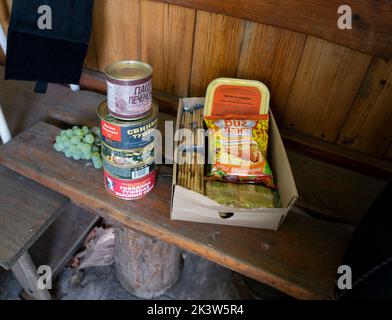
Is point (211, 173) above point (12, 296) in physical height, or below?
above

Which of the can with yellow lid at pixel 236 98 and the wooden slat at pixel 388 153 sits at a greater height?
the can with yellow lid at pixel 236 98

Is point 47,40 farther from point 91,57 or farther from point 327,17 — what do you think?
point 327,17

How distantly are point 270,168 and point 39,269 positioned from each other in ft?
3.12

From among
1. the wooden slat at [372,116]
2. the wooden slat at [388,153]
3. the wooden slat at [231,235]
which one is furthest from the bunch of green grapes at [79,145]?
the wooden slat at [388,153]

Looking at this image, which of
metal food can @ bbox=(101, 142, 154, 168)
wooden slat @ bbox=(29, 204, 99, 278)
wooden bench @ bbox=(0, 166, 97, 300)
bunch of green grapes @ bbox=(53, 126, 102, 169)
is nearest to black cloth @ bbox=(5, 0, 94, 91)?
bunch of green grapes @ bbox=(53, 126, 102, 169)

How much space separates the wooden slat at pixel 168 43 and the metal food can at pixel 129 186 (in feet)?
1.40

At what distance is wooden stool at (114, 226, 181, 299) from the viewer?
3.43 feet

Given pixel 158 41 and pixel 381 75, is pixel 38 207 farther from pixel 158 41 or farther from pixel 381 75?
pixel 381 75

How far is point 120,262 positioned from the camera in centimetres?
120

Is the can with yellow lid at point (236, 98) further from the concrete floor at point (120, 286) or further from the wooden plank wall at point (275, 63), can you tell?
the concrete floor at point (120, 286)

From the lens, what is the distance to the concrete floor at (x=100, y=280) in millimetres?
1160

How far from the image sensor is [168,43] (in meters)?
0.99

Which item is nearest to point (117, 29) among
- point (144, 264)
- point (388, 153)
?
point (144, 264)

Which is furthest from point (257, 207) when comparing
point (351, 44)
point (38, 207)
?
point (38, 207)
